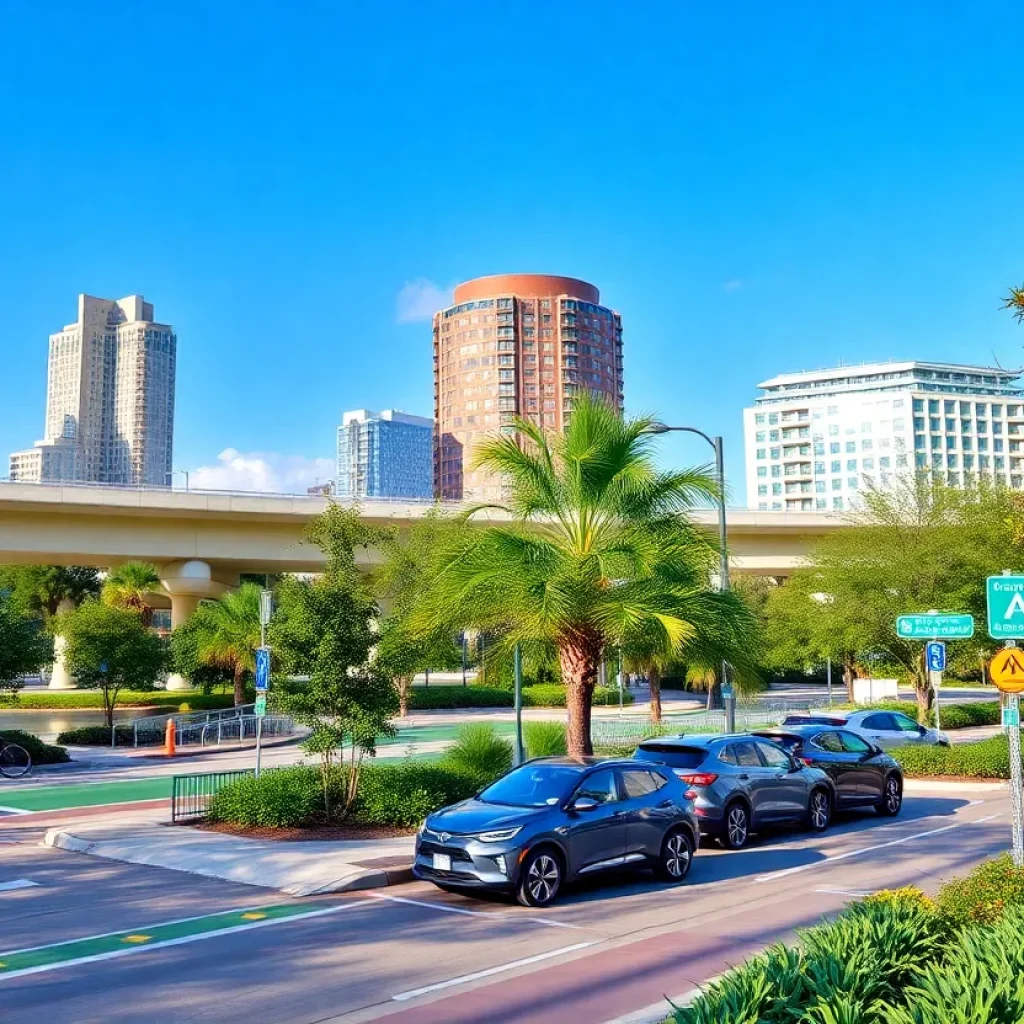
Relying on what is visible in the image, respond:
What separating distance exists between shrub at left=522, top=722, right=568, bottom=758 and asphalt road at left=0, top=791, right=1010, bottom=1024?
6.85 metres

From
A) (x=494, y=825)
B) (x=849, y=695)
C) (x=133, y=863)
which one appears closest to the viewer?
(x=494, y=825)

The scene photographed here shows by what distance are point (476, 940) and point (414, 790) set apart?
683 centimetres

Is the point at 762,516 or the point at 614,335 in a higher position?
the point at 614,335

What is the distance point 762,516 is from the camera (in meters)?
54.6

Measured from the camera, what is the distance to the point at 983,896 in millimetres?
7652

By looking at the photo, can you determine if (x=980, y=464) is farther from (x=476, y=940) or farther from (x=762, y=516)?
(x=476, y=940)

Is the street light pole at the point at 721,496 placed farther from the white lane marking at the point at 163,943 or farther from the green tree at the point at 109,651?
the green tree at the point at 109,651

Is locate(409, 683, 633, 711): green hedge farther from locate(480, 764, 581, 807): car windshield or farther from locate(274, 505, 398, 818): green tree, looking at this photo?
locate(480, 764, 581, 807): car windshield

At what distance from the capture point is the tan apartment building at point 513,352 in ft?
537

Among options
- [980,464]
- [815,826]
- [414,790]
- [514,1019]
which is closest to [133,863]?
[414,790]

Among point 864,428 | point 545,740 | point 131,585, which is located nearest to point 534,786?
point 545,740

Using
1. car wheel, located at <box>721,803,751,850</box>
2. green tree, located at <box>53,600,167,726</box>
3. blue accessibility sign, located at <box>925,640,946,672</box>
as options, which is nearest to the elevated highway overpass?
green tree, located at <box>53,600,167,726</box>

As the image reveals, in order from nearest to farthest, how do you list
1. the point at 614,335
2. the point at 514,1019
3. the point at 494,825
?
1. the point at 514,1019
2. the point at 494,825
3. the point at 614,335

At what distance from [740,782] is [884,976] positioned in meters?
10.2
